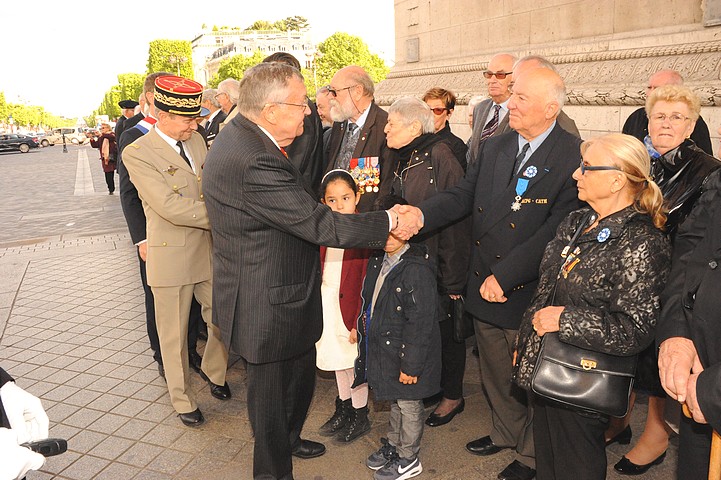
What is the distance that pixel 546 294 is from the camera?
9.24 feet

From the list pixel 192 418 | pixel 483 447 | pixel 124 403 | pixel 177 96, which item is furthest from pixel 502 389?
pixel 124 403

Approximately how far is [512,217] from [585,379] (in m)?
1.06

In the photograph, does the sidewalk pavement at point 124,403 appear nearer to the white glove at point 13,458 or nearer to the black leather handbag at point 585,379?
the black leather handbag at point 585,379

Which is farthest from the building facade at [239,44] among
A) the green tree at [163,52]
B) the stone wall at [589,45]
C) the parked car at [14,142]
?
the stone wall at [589,45]

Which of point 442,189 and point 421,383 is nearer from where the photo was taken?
point 421,383

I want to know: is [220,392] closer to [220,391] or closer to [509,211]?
[220,391]

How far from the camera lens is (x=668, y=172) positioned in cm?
350

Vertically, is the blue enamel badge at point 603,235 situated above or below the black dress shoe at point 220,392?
above

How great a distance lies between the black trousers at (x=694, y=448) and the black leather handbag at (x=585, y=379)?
0.24 metres

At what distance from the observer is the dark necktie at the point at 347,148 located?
4.70 metres

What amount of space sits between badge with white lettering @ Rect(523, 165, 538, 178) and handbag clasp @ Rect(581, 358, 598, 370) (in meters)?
1.11

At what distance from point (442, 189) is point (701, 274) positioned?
189 centimetres

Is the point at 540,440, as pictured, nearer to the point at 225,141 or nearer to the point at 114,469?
the point at 225,141

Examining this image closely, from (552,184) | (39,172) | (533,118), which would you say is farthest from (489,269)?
(39,172)
